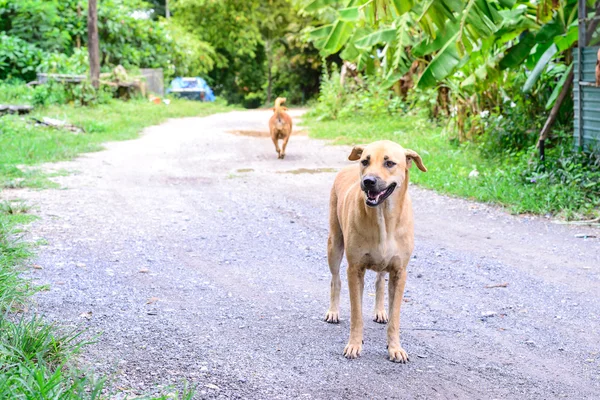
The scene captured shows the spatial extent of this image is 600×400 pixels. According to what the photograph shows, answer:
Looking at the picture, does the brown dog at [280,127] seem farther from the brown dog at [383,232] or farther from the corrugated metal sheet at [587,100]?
the brown dog at [383,232]

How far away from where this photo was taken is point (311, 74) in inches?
1561

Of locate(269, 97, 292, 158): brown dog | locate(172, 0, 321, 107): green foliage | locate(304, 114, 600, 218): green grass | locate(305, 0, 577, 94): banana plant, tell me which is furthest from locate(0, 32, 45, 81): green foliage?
locate(305, 0, 577, 94): banana plant

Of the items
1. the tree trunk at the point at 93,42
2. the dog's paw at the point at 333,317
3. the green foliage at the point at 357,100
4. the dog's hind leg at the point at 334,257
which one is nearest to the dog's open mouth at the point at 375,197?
the dog's hind leg at the point at 334,257

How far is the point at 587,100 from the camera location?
972cm

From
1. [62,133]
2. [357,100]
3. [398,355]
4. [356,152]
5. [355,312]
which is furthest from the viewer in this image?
[357,100]

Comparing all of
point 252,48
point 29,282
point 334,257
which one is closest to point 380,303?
point 334,257

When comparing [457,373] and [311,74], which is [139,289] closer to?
[457,373]

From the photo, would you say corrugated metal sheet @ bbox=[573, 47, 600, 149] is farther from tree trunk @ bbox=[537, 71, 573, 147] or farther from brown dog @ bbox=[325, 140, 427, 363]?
brown dog @ bbox=[325, 140, 427, 363]

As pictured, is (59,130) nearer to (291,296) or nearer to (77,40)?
(291,296)

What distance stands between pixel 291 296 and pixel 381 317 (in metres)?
0.85

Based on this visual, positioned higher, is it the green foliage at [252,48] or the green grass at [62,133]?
the green foliage at [252,48]

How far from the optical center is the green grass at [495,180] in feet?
28.7

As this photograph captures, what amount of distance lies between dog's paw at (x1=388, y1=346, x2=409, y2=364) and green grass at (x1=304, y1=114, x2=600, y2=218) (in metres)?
4.65

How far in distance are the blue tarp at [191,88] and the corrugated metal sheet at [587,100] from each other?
86.0 ft
